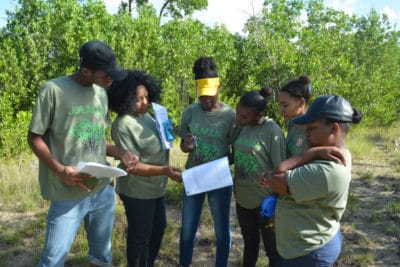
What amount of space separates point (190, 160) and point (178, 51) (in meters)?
8.16

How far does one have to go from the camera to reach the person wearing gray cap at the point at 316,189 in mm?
1725

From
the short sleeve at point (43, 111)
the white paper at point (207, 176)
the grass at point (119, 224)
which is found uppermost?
the short sleeve at point (43, 111)

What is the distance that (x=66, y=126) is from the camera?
7.41ft

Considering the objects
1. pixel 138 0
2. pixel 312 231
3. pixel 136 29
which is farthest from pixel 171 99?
pixel 138 0

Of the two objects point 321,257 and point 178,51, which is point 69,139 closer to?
point 321,257

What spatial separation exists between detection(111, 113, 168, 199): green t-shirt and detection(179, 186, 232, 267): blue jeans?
1.10 feet

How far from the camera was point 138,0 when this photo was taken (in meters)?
23.0

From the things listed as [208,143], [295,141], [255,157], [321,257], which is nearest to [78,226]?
[208,143]

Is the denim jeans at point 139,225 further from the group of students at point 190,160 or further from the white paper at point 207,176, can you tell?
the white paper at point 207,176

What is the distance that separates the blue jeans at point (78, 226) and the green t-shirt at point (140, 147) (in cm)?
16

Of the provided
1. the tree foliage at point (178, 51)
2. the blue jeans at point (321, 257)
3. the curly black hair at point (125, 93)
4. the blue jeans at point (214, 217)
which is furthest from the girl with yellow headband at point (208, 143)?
the tree foliage at point (178, 51)

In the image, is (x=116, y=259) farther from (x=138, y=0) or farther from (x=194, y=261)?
(x=138, y=0)

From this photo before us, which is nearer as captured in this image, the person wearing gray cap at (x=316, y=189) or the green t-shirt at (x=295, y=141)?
the person wearing gray cap at (x=316, y=189)

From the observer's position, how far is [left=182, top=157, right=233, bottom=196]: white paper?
2.63 m
